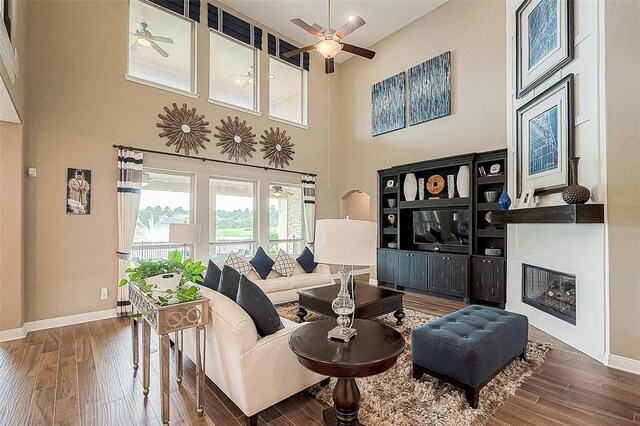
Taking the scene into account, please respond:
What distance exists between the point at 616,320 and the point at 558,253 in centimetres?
93

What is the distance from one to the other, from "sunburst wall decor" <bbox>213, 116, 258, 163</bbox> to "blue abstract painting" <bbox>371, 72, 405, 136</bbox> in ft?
9.37

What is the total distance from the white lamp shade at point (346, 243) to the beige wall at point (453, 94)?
452 cm

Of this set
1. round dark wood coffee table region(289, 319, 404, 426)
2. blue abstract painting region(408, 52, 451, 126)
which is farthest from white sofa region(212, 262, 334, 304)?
blue abstract painting region(408, 52, 451, 126)

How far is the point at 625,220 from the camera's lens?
2877mm

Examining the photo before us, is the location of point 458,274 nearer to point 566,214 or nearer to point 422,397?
point 566,214

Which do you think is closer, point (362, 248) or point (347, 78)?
point (362, 248)

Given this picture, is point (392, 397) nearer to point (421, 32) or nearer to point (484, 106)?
point (484, 106)

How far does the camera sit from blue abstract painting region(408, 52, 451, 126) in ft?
19.4

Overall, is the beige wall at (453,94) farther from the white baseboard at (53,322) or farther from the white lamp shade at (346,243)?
the white baseboard at (53,322)

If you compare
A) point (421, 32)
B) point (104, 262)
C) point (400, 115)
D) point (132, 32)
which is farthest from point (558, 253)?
point (132, 32)

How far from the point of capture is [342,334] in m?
1.97

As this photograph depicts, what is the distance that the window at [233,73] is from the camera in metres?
6.09

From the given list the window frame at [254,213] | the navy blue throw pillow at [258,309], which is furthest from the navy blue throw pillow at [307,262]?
the navy blue throw pillow at [258,309]

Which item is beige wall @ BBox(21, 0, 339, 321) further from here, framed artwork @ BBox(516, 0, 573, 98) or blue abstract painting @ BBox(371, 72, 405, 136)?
framed artwork @ BBox(516, 0, 573, 98)
